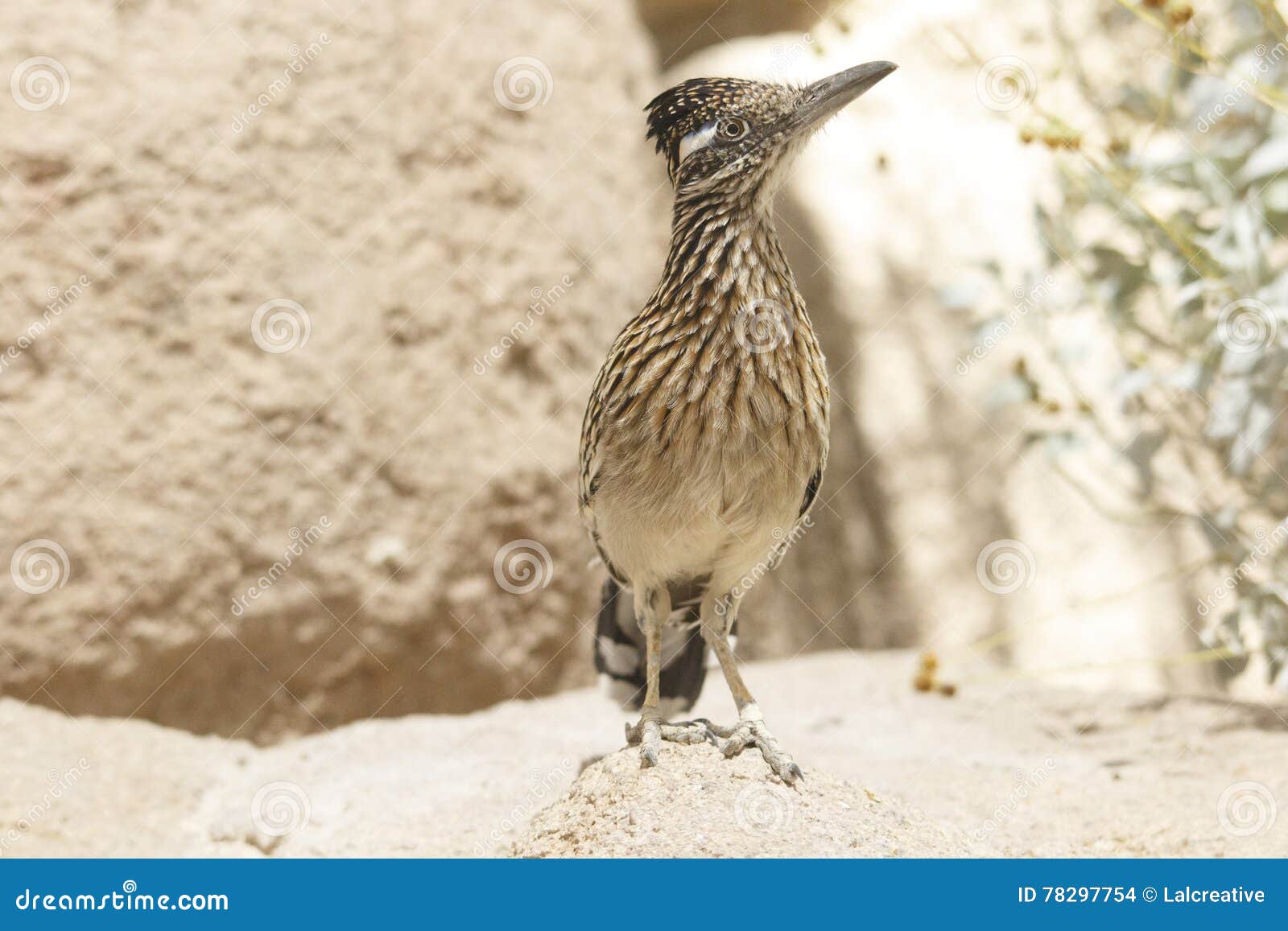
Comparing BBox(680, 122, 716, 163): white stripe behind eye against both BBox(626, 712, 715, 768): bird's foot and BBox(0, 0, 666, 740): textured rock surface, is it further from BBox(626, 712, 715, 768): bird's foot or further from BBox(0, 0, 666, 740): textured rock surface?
BBox(0, 0, 666, 740): textured rock surface

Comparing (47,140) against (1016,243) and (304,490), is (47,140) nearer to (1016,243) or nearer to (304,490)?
(304,490)

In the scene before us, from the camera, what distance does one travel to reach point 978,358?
8.31 m

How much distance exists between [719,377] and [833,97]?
98cm

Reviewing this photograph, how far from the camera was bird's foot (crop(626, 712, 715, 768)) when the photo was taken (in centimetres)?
395

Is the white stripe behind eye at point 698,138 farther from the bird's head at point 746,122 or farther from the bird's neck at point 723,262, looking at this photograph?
the bird's neck at point 723,262

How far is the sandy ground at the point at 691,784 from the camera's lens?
3.80 m

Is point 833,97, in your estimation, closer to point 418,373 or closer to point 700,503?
point 700,503

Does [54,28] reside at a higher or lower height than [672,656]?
higher

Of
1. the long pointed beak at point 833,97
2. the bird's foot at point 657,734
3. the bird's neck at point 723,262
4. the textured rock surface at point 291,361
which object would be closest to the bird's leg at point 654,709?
the bird's foot at point 657,734

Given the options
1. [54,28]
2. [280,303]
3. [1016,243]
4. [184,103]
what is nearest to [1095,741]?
[1016,243]

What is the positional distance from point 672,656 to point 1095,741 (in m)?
2.42

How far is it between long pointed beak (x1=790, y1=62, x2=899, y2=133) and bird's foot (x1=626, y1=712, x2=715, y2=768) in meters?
2.00

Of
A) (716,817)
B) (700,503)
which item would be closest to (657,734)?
(716,817)

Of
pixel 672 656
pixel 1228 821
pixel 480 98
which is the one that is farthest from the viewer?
pixel 480 98
